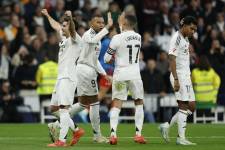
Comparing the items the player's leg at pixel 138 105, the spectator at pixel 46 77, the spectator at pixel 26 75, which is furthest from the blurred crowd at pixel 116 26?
the player's leg at pixel 138 105

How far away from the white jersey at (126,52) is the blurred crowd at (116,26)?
836cm

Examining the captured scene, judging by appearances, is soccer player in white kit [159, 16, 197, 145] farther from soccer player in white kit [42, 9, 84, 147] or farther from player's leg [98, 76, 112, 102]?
player's leg [98, 76, 112, 102]

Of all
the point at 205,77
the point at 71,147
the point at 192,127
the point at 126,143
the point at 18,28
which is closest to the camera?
the point at 71,147

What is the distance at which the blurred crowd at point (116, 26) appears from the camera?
2881 centimetres

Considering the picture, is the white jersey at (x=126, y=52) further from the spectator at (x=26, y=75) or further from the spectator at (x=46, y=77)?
the spectator at (x=26, y=75)

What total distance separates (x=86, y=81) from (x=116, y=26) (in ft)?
28.7

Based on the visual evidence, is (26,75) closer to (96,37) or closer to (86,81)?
(86,81)

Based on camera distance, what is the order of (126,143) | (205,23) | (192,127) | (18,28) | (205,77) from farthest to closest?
(205,23) → (18,28) → (205,77) → (192,127) → (126,143)

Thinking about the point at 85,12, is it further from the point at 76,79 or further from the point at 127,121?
the point at 76,79

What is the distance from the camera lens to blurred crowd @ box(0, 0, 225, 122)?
94.5ft

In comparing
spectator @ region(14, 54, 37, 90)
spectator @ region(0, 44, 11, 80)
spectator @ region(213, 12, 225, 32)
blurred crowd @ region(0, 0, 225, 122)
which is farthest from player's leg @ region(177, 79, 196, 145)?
spectator @ region(213, 12, 225, 32)

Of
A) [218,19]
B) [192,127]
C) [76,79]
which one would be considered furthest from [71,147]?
[218,19]

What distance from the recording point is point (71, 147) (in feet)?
58.8

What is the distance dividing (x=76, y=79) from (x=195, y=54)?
41.3ft
